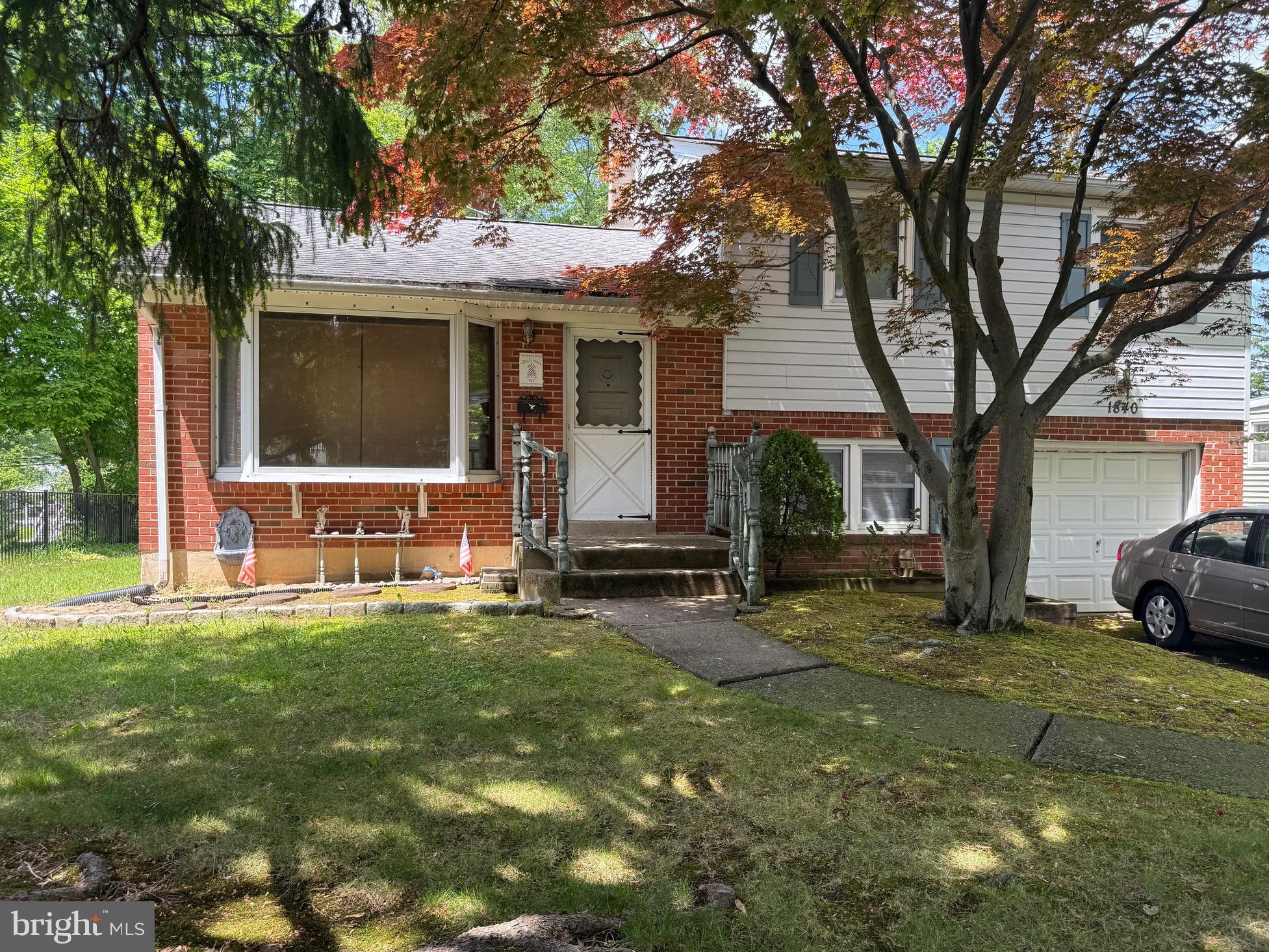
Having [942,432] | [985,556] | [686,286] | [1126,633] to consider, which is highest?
[686,286]

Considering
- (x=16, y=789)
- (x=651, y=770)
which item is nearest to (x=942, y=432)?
(x=651, y=770)

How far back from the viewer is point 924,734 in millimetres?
4055

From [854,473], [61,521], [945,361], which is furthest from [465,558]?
[61,521]

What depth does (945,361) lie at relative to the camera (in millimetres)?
10180

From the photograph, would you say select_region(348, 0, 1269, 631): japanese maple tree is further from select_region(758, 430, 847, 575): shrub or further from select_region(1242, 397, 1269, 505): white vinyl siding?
select_region(1242, 397, 1269, 505): white vinyl siding

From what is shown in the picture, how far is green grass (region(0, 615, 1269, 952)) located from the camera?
2.45 m

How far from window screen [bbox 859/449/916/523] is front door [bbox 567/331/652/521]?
2873 millimetres

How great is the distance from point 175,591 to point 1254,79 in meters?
10.1

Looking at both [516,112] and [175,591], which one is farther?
[175,591]

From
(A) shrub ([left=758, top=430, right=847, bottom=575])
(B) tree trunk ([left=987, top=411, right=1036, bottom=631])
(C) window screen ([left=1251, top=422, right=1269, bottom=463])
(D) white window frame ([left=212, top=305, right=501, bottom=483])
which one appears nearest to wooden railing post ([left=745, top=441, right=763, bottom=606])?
(A) shrub ([left=758, top=430, right=847, bottom=575])

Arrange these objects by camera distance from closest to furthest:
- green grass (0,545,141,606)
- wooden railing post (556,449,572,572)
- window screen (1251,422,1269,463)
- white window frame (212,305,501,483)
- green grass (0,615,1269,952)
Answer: green grass (0,615,1269,952)
wooden railing post (556,449,572,572)
white window frame (212,305,501,483)
green grass (0,545,141,606)
window screen (1251,422,1269,463)

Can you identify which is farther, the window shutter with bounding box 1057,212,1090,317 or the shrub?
the window shutter with bounding box 1057,212,1090,317

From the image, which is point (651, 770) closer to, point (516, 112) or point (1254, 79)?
point (516, 112)

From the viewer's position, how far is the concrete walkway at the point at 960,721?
3719 mm
